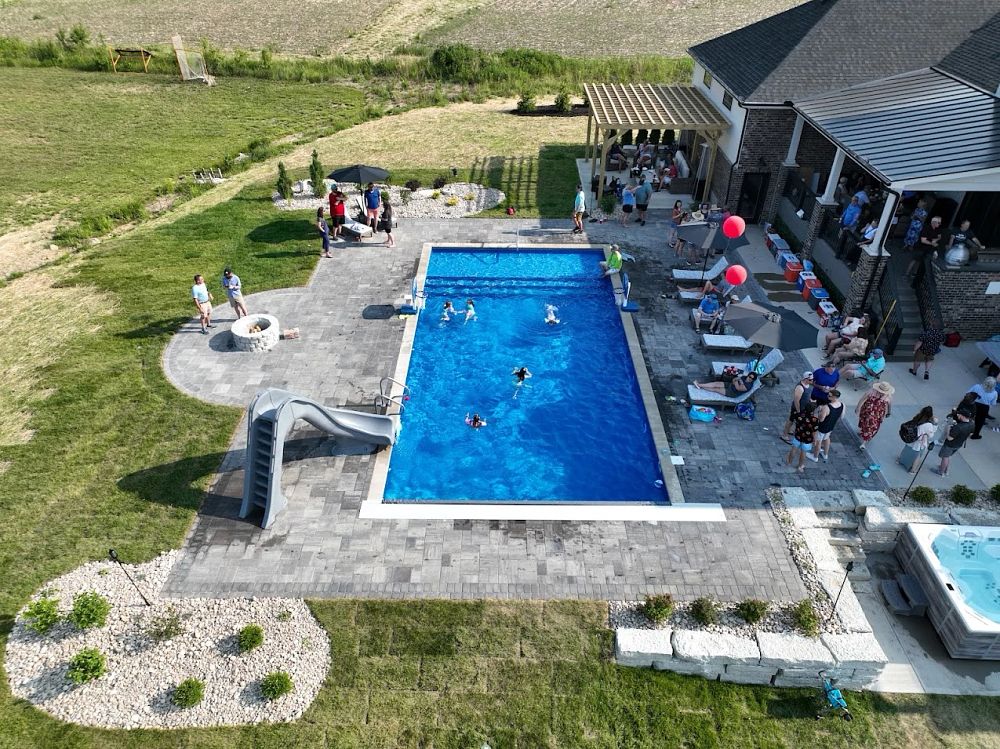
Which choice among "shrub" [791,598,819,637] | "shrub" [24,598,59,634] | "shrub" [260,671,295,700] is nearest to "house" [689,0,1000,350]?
"shrub" [791,598,819,637]

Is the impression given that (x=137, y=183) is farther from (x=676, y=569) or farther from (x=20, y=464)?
(x=676, y=569)

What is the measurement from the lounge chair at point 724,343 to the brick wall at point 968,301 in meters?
5.62

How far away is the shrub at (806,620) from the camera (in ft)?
34.4

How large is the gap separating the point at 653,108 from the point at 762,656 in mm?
22818

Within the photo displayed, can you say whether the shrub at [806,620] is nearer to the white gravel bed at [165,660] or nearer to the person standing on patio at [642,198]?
the white gravel bed at [165,660]

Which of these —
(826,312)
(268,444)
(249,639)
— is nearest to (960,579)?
(826,312)

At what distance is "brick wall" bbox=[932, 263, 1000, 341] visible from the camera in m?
17.0

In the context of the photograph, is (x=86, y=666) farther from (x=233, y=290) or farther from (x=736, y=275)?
(x=736, y=275)

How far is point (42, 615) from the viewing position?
34.5ft

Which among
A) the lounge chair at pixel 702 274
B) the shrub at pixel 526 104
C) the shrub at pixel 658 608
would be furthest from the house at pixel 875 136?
the shrub at pixel 526 104

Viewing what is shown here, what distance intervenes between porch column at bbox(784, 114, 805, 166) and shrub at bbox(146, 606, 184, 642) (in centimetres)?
2435

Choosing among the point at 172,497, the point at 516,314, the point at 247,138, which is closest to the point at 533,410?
the point at 516,314

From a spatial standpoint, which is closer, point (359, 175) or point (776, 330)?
point (776, 330)

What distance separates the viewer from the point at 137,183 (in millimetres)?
29094
